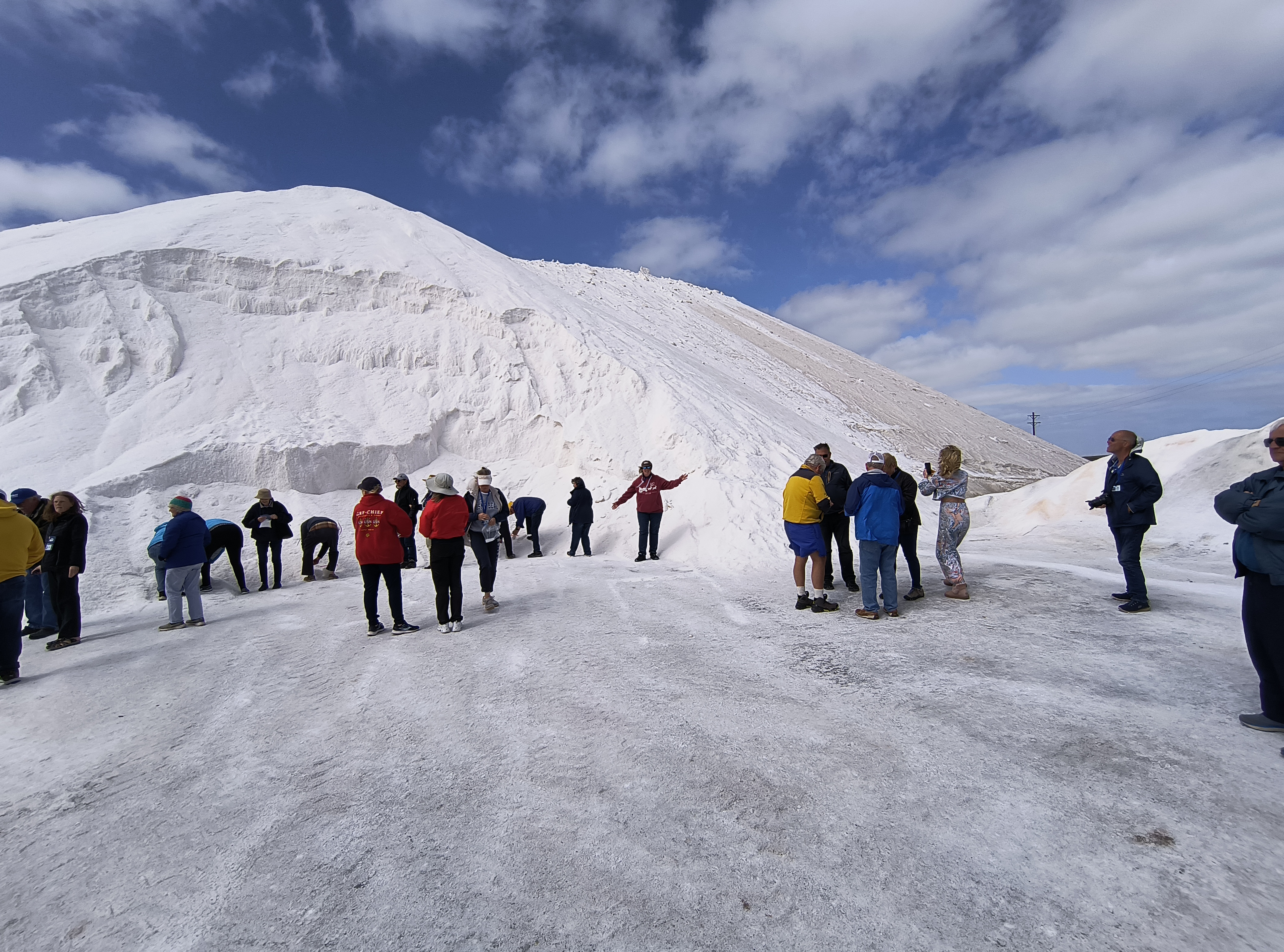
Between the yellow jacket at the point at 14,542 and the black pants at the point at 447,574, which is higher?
the yellow jacket at the point at 14,542

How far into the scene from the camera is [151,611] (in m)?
8.73

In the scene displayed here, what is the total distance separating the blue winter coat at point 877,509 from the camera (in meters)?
6.38

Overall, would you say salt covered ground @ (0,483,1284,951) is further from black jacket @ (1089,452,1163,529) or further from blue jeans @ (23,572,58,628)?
blue jeans @ (23,572,58,628)

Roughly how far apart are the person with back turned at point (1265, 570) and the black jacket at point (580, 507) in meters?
9.22

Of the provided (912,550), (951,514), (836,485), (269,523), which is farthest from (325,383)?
(951,514)

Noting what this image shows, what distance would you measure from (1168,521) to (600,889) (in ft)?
40.3

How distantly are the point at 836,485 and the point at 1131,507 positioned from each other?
2.97 meters

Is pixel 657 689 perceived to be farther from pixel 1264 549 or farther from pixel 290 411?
pixel 290 411

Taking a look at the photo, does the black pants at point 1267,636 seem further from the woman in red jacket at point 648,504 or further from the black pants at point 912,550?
the woman in red jacket at point 648,504

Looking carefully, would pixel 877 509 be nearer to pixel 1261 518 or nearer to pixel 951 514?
pixel 951 514

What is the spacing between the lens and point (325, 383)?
48.7 ft

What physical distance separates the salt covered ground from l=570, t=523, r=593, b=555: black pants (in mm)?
5451

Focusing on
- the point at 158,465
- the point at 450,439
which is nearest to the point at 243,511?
the point at 158,465

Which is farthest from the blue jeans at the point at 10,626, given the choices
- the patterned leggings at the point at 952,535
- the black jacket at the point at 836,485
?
the patterned leggings at the point at 952,535
